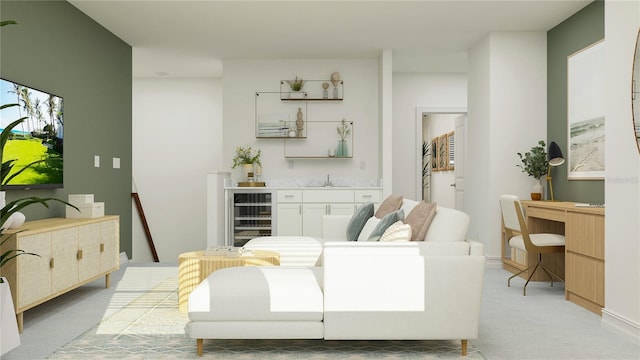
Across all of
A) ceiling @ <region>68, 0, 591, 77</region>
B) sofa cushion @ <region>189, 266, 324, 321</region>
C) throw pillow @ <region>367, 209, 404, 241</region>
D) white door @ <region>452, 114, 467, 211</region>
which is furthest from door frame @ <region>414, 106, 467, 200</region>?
sofa cushion @ <region>189, 266, 324, 321</region>

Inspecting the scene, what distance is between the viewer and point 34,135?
4477mm

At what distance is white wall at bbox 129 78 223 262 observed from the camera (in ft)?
29.7

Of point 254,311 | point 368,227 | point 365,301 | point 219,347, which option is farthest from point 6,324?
point 368,227

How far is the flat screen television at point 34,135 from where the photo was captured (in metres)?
4.13

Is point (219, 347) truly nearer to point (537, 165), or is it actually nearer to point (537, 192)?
point (537, 192)

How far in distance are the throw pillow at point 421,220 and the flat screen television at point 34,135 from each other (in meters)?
2.79

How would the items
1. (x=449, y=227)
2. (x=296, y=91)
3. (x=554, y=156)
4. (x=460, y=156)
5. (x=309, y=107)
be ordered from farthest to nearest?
(x=460, y=156) < (x=309, y=107) < (x=296, y=91) < (x=554, y=156) < (x=449, y=227)

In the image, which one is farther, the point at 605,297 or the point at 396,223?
the point at 605,297

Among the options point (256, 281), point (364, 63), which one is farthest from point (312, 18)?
point (256, 281)

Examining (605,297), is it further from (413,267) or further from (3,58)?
(3,58)

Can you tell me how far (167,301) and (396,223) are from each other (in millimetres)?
2036

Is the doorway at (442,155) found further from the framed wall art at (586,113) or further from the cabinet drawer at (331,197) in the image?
the framed wall art at (586,113)

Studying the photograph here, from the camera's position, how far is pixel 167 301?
172 inches

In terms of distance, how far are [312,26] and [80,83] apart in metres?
2.48
